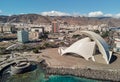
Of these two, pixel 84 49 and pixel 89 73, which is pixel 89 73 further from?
pixel 84 49

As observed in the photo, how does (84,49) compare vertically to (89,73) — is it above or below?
above

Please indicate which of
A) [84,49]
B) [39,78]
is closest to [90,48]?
[84,49]

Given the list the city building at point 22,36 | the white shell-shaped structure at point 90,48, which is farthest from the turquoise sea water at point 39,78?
the city building at point 22,36

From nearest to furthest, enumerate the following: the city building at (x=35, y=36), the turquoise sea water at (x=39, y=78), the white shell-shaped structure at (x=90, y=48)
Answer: the turquoise sea water at (x=39, y=78), the white shell-shaped structure at (x=90, y=48), the city building at (x=35, y=36)

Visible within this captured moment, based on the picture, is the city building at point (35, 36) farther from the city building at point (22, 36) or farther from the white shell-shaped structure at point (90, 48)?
the white shell-shaped structure at point (90, 48)

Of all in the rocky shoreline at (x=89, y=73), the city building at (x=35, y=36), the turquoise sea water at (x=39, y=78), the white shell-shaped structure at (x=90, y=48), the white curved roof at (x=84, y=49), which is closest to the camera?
the rocky shoreline at (x=89, y=73)

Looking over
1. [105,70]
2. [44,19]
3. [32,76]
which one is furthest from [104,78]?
[44,19]

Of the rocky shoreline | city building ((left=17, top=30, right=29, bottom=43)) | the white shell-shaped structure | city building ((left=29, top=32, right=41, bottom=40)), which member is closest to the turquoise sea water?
the rocky shoreline

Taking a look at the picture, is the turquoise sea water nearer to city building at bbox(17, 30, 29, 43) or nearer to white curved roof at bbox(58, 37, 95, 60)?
white curved roof at bbox(58, 37, 95, 60)
